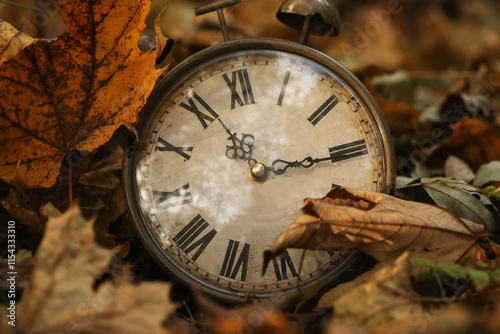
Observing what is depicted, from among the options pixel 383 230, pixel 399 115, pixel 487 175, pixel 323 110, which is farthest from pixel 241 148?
pixel 399 115

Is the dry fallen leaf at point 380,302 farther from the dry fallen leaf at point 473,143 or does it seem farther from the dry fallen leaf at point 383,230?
the dry fallen leaf at point 473,143

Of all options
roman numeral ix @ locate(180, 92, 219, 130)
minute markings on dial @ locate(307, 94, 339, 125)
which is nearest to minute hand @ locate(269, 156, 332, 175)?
minute markings on dial @ locate(307, 94, 339, 125)

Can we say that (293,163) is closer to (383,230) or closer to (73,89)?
(383,230)

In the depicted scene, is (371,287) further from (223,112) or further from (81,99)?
(81,99)

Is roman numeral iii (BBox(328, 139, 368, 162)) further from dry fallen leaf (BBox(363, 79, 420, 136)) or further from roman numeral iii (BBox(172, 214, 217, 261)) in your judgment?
dry fallen leaf (BBox(363, 79, 420, 136))

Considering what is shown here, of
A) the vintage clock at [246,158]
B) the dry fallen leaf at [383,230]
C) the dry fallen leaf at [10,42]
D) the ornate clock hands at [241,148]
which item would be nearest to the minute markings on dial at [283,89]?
the vintage clock at [246,158]
